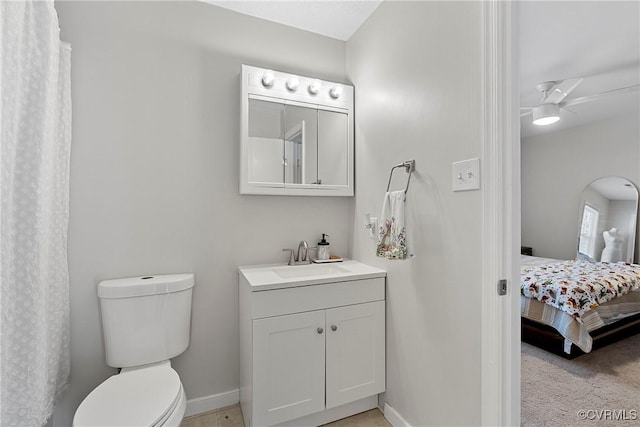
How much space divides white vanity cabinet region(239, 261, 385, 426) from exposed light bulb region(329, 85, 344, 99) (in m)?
1.18

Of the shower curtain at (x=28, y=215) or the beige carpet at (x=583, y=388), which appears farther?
the beige carpet at (x=583, y=388)

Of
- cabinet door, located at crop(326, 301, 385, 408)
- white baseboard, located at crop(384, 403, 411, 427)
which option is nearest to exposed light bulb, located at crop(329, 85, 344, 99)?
cabinet door, located at crop(326, 301, 385, 408)

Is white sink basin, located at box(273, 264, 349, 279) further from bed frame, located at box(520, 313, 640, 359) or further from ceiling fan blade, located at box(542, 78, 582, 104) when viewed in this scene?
ceiling fan blade, located at box(542, 78, 582, 104)

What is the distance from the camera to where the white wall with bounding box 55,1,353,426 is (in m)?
1.58

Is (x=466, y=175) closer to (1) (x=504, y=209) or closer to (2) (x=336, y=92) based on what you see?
(1) (x=504, y=209)

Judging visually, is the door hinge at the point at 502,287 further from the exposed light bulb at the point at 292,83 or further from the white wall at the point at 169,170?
the exposed light bulb at the point at 292,83

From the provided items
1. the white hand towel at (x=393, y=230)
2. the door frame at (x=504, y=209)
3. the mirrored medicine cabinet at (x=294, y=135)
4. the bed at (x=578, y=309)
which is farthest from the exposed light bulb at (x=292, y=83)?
the bed at (x=578, y=309)

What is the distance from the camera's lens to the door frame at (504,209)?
109 centimetres

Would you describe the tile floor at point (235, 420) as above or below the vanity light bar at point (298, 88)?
below

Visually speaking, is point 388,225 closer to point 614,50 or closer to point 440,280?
point 440,280

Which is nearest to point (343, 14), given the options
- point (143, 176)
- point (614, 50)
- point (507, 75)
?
point (507, 75)

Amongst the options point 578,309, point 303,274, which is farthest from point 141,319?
point 578,309

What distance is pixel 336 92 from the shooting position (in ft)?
6.63

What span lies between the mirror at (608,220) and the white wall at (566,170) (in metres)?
0.10
